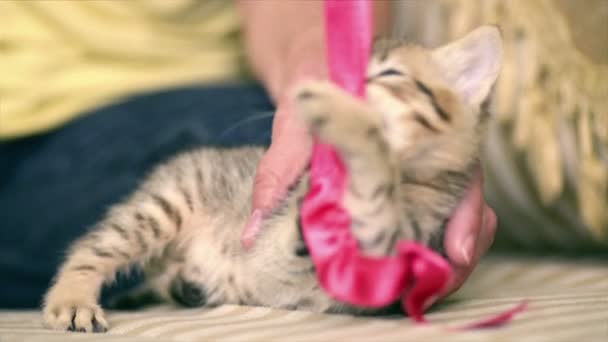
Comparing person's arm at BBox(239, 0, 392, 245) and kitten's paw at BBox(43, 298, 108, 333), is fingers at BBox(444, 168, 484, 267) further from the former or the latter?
kitten's paw at BBox(43, 298, 108, 333)

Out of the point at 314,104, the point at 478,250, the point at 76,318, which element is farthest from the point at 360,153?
the point at 76,318

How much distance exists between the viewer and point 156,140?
4.57ft

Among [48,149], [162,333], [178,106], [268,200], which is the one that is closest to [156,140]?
[178,106]

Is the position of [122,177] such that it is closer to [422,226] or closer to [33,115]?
[33,115]

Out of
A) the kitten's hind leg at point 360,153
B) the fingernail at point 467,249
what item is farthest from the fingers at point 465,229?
the kitten's hind leg at point 360,153

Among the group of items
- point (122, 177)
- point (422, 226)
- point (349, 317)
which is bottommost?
point (349, 317)

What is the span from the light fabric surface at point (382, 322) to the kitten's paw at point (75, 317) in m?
0.02

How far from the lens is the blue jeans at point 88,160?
1287 millimetres

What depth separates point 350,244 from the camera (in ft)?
3.02

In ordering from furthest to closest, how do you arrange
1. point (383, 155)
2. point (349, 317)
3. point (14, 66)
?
point (14, 66)
point (349, 317)
point (383, 155)

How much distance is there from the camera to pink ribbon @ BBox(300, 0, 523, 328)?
2.90ft

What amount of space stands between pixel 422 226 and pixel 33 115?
70 centimetres

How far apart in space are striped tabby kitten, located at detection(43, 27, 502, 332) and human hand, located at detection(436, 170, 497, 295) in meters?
0.02

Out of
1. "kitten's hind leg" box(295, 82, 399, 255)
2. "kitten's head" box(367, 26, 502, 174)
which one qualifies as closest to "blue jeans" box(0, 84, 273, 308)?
"kitten's head" box(367, 26, 502, 174)
